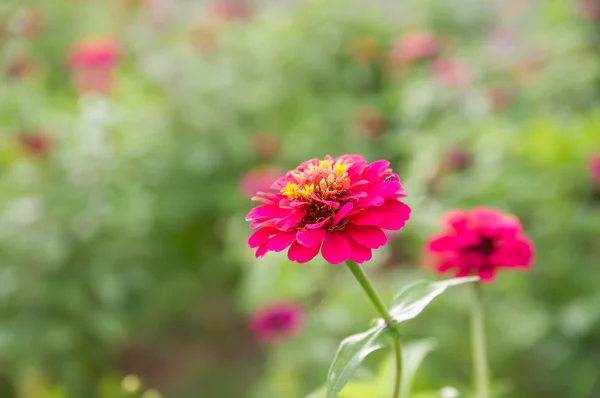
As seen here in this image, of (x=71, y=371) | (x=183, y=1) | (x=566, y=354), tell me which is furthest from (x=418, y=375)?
(x=183, y=1)

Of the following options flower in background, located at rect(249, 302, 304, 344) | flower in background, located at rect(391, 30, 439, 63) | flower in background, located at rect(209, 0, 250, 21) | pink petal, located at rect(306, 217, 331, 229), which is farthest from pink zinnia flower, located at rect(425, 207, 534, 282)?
flower in background, located at rect(209, 0, 250, 21)

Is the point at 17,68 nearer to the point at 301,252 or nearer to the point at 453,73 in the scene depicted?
the point at 453,73

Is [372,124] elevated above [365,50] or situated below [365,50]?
below

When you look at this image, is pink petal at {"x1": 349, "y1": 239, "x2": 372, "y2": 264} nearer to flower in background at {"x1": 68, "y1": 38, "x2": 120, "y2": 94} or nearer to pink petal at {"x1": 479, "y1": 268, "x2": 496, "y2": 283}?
pink petal at {"x1": 479, "y1": 268, "x2": 496, "y2": 283}

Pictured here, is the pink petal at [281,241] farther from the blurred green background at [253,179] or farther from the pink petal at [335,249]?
the blurred green background at [253,179]

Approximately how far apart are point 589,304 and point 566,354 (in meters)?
0.15

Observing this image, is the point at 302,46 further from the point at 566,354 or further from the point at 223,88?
the point at 566,354

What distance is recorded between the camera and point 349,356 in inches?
22.4

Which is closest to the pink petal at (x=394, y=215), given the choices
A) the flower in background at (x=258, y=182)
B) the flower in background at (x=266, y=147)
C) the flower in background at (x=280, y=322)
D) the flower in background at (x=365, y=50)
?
the flower in background at (x=280, y=322)

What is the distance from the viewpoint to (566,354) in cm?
136

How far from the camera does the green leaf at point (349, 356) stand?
0.54 meters

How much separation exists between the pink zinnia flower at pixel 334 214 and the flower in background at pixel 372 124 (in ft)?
5.05

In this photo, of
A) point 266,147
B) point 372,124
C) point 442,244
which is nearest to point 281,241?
point 442,244

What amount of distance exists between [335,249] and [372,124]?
5.28 feet
